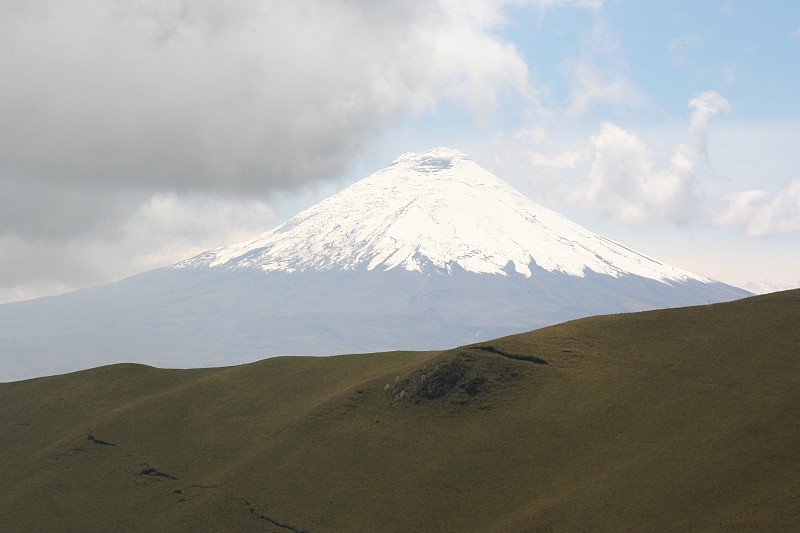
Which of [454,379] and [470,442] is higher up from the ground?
[454,379]

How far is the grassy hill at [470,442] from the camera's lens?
53.4m

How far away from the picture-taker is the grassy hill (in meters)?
53.4

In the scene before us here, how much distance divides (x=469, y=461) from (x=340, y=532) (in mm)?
15151

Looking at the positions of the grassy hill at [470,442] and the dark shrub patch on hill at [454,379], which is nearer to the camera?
the grassy hill at [470,442]

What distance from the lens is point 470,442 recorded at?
231 feet

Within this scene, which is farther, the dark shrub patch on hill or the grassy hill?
the dark shrub patch on hill

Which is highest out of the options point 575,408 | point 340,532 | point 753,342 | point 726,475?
point 753,342

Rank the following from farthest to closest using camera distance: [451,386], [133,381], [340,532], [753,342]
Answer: [133,381], [451,386], [753,342], [340,532]

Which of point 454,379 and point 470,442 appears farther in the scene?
point 454,379

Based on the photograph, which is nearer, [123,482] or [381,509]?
[381,509]

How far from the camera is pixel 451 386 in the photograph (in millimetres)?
81062

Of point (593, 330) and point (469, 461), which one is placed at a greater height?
point (593, 330)

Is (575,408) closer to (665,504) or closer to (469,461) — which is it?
(469,461)

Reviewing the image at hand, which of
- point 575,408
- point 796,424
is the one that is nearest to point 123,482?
point 575,408
